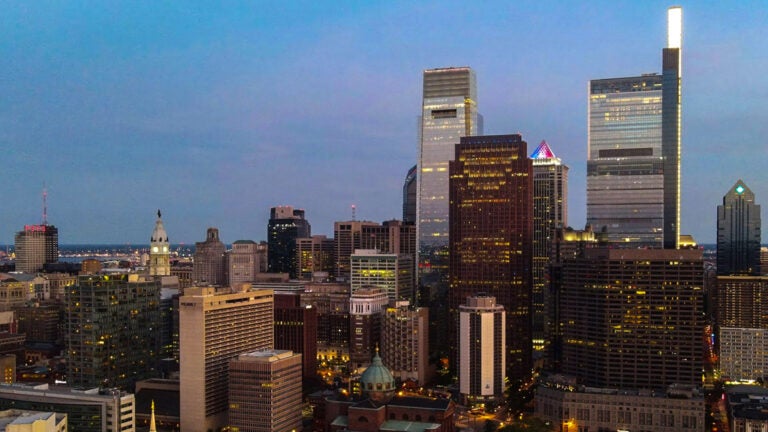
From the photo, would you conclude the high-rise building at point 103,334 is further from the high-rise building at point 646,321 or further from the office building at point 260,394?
the high-rise building at point 646,321

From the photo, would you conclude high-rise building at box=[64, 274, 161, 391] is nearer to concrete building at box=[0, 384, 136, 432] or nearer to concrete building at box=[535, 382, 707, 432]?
concrete building at box=[0, 384, 136, 432]

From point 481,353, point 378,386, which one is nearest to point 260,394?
point 378,386

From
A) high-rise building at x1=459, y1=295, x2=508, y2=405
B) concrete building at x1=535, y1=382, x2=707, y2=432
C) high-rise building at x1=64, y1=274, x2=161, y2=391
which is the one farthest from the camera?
high-rise building at x1=459, y1=295, x2=508, y2=405

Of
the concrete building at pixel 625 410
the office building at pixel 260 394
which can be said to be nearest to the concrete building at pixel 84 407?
the office building at pixel 260 394

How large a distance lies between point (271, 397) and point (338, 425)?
14.9 m

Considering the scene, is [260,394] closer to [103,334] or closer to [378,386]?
[378,386]

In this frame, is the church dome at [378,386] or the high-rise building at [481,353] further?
the high-rise building at [481,353]

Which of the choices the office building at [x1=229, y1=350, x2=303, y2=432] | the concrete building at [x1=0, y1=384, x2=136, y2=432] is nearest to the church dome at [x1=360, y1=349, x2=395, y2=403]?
the office building at [x1=229, y1=350, x2=303, y2=432]

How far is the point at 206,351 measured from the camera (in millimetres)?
161750

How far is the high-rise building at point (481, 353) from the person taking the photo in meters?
192

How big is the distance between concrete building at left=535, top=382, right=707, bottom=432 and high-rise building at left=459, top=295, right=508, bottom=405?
22.7m

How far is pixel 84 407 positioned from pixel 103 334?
46966mm

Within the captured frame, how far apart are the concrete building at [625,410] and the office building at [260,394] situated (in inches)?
2293

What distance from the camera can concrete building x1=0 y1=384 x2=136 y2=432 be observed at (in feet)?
464
